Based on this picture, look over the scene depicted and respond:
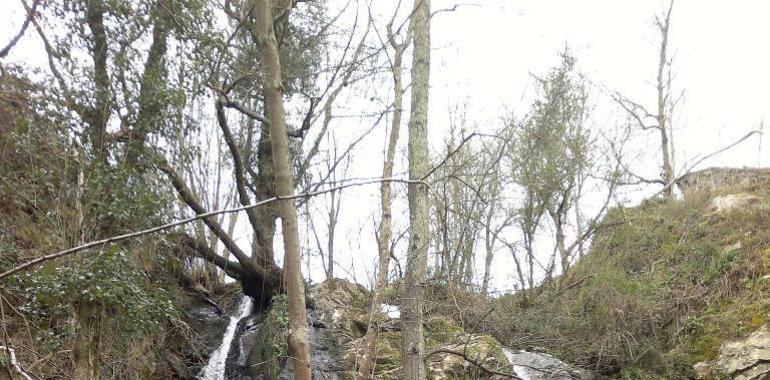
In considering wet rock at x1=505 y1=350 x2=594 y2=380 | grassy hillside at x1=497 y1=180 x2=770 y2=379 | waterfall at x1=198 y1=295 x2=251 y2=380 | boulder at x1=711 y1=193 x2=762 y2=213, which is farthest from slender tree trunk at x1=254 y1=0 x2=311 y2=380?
boulder at x1=711 y1=193 x2=762 y2=213

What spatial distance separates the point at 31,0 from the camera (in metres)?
9.16

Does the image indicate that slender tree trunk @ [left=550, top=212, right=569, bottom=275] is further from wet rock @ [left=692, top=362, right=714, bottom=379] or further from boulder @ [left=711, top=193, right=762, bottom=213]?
wet rock @ [left=692, top=362, right=714, bottom=379]

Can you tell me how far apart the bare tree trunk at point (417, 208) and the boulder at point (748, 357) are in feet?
15.4

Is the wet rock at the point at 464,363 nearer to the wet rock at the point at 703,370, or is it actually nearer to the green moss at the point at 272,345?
the green moss at the point at 272,345

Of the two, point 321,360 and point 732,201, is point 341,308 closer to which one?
point 321,360

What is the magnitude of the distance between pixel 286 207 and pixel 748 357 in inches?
273

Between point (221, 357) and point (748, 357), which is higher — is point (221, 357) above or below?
above

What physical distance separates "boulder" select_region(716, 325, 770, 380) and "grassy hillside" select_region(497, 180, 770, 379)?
0.18m

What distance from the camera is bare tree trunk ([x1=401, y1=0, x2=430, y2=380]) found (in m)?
7.13

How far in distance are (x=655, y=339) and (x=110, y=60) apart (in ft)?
30.2

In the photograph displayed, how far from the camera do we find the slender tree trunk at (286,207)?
5.77 metres

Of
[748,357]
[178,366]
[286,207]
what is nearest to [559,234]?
[748,357]

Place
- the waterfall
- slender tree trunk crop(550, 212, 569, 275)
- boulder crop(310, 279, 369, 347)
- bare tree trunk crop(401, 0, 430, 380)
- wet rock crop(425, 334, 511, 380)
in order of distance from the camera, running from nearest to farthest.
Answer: bare tree trunk crop(401, 0, 430, 380)
wet rock crop(425, 334, 511, 380)
boulder crop(310, 279, 369, 347)
the waterfall
slender tree trunk crop(550, 212, 569, 275)

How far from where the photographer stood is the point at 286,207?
614cm
